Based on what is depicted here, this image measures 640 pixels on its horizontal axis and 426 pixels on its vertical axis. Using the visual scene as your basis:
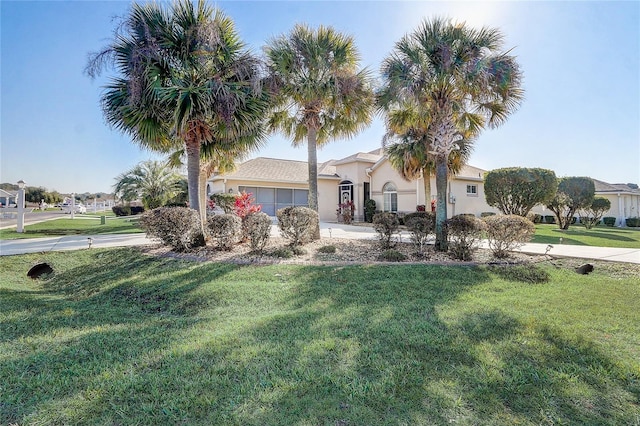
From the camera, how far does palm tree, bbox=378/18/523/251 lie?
9.34 metres

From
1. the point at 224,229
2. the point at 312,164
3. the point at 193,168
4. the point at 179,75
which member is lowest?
the point at 224,229

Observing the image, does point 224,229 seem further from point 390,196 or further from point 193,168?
point 390,196

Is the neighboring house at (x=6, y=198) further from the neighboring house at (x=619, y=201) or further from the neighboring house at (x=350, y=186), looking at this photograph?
the neighboring house at (x=619, y=201)

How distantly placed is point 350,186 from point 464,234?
1656 centimetres

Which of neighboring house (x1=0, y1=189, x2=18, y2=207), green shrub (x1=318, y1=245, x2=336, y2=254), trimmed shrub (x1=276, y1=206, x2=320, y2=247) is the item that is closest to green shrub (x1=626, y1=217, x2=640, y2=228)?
green shrub (x1=318, y1=245, x2=336, y2=254)

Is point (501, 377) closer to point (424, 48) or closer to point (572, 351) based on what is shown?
point (572, 351)

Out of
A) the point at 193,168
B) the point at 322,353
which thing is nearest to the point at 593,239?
Answer: the point at 322,353

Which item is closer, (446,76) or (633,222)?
(446,76)

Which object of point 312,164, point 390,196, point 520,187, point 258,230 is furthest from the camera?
point 390,196

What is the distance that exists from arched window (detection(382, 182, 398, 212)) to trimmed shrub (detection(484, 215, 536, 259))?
45.2 feet

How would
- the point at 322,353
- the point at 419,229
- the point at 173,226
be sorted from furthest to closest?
the point at 419,229 < the point at 173,226 < the point at 322,353

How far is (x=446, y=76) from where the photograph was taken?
9281mm

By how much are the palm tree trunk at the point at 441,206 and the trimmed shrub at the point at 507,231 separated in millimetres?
1261

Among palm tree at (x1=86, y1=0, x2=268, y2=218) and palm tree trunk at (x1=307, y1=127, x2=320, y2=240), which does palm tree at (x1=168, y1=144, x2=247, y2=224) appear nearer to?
palm tree at (x1=86, y1=0, x2=268, y2=218)
